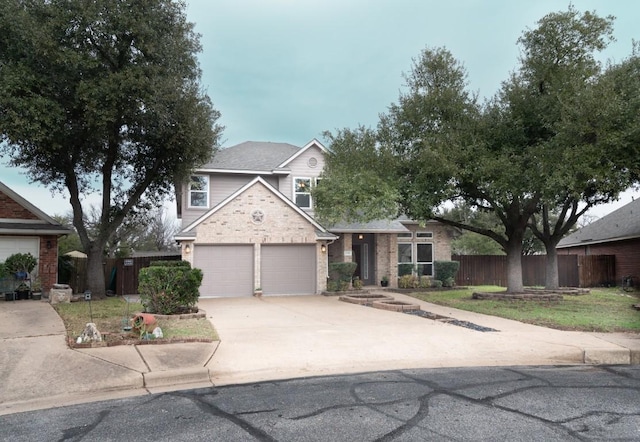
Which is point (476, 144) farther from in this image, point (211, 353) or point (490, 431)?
point (490, 431)

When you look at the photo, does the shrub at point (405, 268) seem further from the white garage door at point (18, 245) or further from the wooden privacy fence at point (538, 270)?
the white garage door at point (18, 245)

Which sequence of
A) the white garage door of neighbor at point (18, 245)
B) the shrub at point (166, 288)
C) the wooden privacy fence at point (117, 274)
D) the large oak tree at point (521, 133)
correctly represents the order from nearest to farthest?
the shrub at point (166, 288) < the large oak tree at point (521, 133) < the white garage door of neighbor at point (18, 245) < the wooden privacy fence at point (117, 274)

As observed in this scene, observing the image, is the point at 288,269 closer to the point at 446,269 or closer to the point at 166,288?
the point at 446,269

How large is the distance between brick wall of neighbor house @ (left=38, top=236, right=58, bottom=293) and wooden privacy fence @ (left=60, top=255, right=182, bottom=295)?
194 cm

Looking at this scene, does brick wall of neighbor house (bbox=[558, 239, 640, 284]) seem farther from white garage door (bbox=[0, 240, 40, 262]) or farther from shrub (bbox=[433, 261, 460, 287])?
white garage door (bbox=[0, 240, 40, 262])

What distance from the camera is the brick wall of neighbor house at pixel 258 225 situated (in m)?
19.0

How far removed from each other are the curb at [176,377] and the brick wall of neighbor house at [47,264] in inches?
592

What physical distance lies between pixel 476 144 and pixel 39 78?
551 inches

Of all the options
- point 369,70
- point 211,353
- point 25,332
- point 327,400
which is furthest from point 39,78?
point 327,400

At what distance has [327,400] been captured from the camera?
5.93 metres

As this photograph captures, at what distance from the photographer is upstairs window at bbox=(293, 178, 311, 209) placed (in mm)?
22864

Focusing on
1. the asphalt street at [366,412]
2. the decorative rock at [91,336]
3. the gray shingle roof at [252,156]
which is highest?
the gray shingle roof at [252,156]

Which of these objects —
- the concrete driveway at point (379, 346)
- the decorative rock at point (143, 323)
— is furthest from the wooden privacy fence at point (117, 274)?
the decorative rock at point (143, 323)

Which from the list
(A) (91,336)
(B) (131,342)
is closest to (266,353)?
(B) (131,342)
